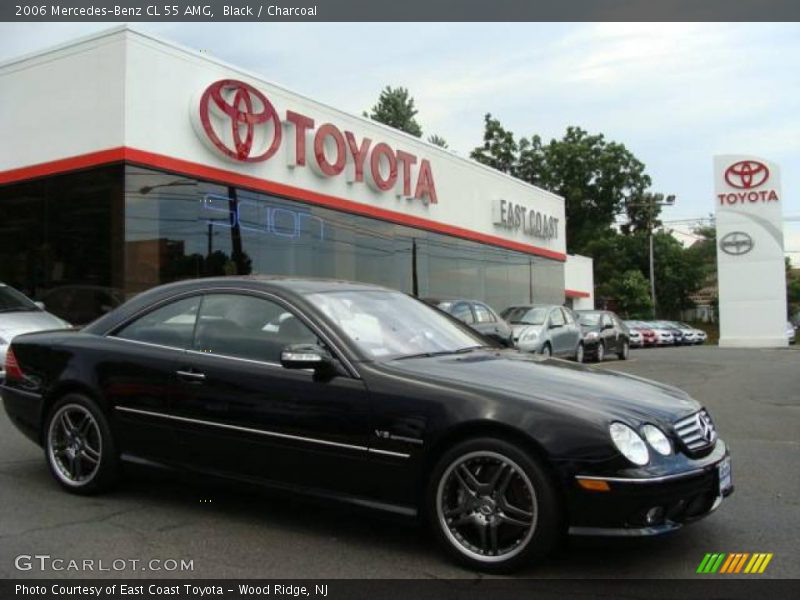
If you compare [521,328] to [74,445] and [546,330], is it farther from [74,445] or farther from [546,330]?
[74,445]

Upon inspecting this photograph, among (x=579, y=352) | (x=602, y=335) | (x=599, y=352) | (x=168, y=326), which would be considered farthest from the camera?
(x=602, y=335)

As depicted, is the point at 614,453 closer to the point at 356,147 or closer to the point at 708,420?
the point at 708,420

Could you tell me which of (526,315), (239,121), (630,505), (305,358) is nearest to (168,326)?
(305,358)

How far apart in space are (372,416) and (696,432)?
1.64 meters

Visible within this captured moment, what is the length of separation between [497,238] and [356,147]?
8.85 m

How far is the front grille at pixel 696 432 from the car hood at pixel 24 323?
830cm

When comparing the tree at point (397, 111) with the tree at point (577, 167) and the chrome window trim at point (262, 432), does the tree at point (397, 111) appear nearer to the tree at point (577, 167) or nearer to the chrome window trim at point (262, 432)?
the tree at point (577, 167)

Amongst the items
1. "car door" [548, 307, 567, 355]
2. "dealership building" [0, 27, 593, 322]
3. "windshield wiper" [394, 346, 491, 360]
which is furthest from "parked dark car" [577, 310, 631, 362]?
"windshield wiper" [394, 346, 491, 360]

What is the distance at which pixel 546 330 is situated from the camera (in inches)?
632

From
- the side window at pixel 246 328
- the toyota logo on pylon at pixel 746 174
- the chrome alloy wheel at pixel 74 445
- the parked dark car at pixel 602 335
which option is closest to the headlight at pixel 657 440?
the side window at pixel 246 328

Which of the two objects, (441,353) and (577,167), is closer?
(441,353)

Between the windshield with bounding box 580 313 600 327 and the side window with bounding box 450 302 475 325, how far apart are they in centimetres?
583

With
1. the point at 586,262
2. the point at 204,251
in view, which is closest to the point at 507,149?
the point at 586,262

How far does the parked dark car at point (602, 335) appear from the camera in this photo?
19031 mm
